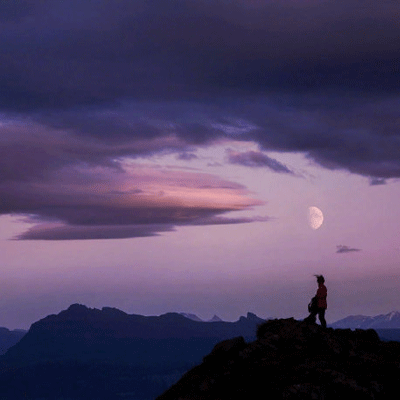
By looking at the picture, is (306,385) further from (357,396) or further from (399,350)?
(399,350)

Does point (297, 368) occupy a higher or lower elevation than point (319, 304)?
lower

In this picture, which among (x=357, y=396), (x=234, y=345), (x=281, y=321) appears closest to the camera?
(x=357, y=396)

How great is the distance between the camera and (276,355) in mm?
36438

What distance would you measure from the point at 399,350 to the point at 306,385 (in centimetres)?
1012

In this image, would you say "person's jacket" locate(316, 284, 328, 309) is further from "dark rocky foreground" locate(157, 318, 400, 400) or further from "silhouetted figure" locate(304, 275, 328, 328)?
"dark rocky foreground" locate(157, 318, 400, 400)

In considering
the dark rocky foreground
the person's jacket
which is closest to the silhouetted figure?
the person's jacket

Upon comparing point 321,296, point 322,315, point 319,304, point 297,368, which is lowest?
point 297,368

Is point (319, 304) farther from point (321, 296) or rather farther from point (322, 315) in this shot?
point (322, 315)

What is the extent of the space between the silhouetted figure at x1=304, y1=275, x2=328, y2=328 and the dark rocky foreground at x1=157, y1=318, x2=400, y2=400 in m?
1.32

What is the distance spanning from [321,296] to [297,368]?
815 centimetres

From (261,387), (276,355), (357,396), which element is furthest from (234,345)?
(357,396)

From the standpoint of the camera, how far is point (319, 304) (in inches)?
1624

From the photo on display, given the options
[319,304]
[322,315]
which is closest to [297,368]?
[319,304]

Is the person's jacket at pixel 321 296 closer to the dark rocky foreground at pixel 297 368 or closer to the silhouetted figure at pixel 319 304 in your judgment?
the silhouetted figure at pixel 319 304
